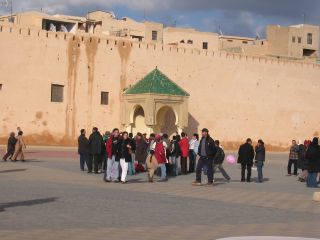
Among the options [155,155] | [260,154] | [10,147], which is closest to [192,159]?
[260,154]

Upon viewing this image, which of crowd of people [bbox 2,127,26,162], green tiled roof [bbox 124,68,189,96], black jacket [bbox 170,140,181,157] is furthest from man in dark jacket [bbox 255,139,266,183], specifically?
green tiled roof [bbox 124,68,189,96]

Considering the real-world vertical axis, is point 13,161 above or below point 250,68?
below

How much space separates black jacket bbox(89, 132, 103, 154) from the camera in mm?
21078

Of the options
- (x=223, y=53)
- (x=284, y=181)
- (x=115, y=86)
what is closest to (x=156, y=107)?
(x=115, y=86)

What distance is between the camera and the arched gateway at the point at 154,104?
39875 mm

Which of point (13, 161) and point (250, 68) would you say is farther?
point (250, 68)

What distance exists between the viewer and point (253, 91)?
159ft

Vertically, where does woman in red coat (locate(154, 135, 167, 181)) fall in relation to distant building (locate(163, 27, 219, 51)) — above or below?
below

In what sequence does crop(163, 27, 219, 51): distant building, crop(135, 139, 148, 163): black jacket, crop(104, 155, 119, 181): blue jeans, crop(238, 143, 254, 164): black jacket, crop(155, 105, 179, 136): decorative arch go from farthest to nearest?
crop(163, 27, 219, 51): distant building
crop(155, 105, 179, 136): decorative arch
crop(135, 139, 148, 163): black jacket
crop(238, 143, 254, 164): black jacket
crop(104, 155, 119, 181): blue jeans

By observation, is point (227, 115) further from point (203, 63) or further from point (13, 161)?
point (13, 161)

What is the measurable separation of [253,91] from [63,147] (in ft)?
51.4

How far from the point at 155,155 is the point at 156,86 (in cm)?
2113

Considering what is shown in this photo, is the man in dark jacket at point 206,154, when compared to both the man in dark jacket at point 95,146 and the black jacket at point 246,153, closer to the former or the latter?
the black jacket at point 246,153

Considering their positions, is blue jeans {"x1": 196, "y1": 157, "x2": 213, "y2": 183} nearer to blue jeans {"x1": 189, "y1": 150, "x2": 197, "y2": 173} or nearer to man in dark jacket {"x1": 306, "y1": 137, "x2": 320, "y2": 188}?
man in dark jacket {"x1": 306, "y1": 137, "x2": 320, "y2": 188}
